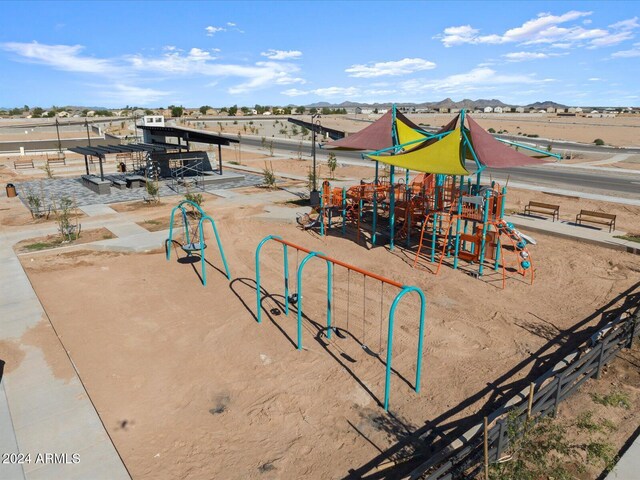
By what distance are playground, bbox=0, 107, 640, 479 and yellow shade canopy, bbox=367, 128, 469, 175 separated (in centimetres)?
23

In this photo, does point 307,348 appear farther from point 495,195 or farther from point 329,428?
point 495,195

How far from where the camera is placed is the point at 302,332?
921 cm

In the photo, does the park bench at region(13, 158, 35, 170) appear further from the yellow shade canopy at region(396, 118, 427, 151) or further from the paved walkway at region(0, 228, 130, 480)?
the yellow shade canopy at region(396, 118, 427, 151)

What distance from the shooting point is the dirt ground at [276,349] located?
6148 mm

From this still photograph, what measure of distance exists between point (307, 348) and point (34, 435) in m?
4.44

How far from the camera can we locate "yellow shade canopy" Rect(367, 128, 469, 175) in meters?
12.2

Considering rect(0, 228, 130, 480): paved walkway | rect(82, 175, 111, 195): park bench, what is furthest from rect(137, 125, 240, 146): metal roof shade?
rect(0, 228, 130, 480): paved walkway

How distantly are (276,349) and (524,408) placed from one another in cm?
443

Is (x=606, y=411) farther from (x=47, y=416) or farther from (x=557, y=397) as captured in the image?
(x=47, y=416)

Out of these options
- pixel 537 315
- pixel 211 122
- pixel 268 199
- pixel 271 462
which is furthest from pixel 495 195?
pixel 211 122

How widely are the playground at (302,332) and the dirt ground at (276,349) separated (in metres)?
0.03

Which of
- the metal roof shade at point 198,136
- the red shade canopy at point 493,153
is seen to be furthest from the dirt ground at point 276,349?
the metal roof shade at point 198,136

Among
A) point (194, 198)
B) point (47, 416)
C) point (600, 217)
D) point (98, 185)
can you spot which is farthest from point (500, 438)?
point (98, 185)

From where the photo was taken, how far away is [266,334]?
9.09 m
